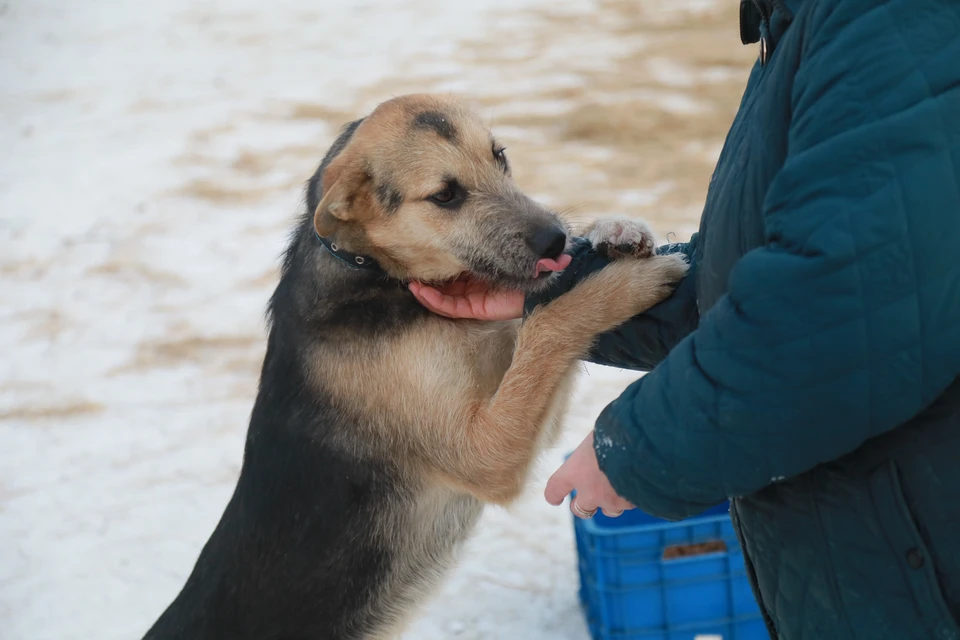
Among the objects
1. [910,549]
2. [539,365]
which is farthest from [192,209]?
[910,549]

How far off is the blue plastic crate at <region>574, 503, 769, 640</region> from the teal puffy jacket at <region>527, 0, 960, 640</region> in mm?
1889

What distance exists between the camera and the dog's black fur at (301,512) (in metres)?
2.96

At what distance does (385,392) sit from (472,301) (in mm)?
419

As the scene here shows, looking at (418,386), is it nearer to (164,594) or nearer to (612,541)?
(612,541)

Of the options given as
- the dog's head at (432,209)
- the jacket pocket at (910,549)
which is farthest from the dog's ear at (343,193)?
the jacket pocket at (910,549)

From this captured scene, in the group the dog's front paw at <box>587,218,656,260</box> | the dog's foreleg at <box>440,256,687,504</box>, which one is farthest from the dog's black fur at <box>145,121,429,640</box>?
the dog's front paw at <box>587,218,656,260</box>

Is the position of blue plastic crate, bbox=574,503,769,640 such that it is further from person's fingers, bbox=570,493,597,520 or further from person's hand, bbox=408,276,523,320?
person's fingers, bbox=570,493,597,520

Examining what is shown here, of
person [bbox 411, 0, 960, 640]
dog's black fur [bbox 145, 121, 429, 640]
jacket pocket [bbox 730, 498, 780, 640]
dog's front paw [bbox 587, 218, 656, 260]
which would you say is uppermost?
person [bbox 411, 0, 960, 640]

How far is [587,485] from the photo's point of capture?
5.97ft

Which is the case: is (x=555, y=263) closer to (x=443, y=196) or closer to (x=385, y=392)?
(x=443, y=196)

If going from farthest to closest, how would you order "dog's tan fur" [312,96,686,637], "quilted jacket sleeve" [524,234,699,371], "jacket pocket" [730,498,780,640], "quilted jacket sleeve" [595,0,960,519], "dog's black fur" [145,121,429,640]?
"dog's black fur" [145,121,429,640] → "dog's tan fur" [312,96,686,637] → "quilted jacket sleeve" [524,234,699,371] → "jacket pocket" [730,498,780,640] → "quilted jacket sleeve" [595,0,960,519]

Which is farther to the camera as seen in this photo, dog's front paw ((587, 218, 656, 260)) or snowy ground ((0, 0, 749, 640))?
snowy ground ((0, 0, 749, 640))

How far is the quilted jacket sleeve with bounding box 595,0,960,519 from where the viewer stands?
4.33 ft

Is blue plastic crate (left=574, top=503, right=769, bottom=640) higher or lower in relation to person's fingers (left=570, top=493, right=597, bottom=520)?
lower
